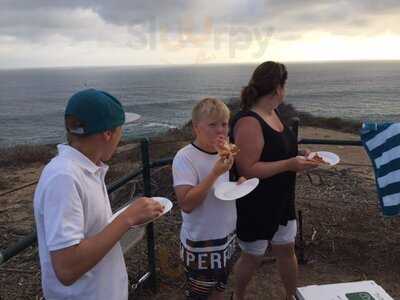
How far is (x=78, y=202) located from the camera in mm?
1380

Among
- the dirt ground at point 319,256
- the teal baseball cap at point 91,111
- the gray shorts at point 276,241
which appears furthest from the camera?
the dirt ground at point 319,256

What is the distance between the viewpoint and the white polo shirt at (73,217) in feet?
4.37

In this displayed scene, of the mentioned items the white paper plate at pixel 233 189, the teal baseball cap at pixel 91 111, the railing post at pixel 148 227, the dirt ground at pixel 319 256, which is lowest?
the dirt ground at pixel 319 256

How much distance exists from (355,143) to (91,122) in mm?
2816

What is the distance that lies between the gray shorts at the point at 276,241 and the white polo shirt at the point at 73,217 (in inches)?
49.2

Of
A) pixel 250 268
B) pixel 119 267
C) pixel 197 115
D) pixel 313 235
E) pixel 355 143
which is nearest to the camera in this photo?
pixel 119 267

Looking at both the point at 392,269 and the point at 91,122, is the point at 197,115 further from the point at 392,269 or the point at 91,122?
the point at 392,269

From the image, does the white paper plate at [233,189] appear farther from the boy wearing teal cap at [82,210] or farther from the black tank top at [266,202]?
the boy wearing teal cap at [82,210]

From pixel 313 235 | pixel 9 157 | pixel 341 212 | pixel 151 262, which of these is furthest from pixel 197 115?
pixel 9 157

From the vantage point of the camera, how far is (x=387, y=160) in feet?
9.87

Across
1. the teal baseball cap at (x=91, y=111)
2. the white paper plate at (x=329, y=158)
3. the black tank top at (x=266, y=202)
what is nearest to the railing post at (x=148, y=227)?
the black tank top at (x=266, y=202)

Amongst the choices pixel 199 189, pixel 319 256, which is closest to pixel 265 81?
pixel 199 189

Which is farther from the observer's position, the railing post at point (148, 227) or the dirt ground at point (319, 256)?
the dirt ground at point (319, 256)

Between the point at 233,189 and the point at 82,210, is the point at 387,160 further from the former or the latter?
the point at 82,210
